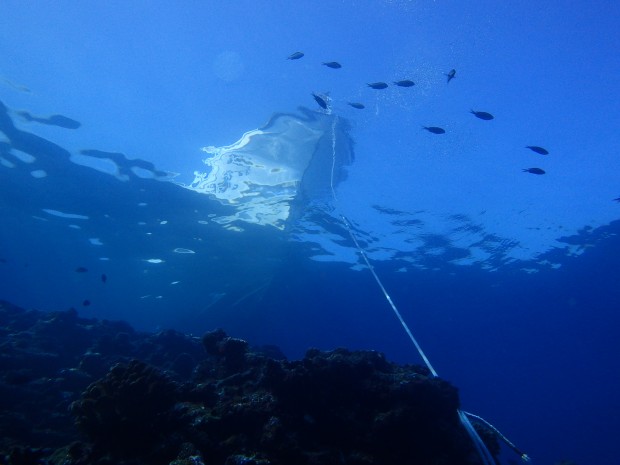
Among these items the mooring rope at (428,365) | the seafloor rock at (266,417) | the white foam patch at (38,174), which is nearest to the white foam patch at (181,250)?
the white foam patch at (38,174)

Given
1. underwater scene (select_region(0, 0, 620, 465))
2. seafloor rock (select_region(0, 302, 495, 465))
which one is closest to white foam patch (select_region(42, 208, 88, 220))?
underwater scene (select_region(0, 0, 620, 465))

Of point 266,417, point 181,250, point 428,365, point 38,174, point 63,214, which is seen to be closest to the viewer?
point 266,417

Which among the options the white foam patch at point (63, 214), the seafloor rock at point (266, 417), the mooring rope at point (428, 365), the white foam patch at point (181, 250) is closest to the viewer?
the mooring rope at point (428, 365)

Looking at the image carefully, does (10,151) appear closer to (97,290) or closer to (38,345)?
(38,345)

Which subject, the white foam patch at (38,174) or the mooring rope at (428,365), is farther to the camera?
the white foam patch at (38,174)

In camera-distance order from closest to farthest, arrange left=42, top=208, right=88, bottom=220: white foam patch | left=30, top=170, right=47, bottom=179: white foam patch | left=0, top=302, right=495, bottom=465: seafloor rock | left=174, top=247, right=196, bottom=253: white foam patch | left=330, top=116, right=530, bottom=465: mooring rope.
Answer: left=330, top=116, right=530, bottom=465: mooring rope < left=0, top=302, right=495, bottom=465: seafloor rock < left=30, top=170, right=47, bottom=179: white foam patch < left=42, top=208, right=88, bottom=220: white foam patch < left=174, top=247, right=196, bottom=253: white foam patch

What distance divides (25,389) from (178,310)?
4539 centimetres

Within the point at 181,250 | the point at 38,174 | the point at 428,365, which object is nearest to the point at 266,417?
the point at 428,365

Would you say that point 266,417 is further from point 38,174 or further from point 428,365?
point 38,174

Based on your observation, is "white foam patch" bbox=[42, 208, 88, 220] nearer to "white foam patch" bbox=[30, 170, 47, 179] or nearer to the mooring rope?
"white foam patch" bbox=[30, 170, 47, 179]

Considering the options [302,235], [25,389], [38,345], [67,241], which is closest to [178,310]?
[67,241]

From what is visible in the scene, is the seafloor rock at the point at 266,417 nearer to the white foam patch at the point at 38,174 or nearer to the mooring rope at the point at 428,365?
the mooring rope at the point at 428,365

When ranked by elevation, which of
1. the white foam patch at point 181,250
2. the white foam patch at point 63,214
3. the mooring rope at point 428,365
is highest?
the mooring rope at point 428,365

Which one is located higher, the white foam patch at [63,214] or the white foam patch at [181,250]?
the white foam patch at [63,214]
